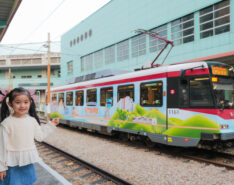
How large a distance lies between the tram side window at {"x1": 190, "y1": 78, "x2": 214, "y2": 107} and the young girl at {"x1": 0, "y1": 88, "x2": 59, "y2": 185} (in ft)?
17.7

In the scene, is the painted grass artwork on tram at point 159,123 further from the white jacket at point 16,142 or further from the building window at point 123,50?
the building window at point 123,50

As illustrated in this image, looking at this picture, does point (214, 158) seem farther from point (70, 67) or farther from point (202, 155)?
point (70, 67)

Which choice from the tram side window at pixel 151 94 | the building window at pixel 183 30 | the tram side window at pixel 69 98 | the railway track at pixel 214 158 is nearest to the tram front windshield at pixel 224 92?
the railway track at pixel 214 158

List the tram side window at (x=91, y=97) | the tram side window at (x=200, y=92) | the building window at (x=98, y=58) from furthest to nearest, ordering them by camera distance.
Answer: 1. the building window at (x=98, y=58)
2. the tram side window at (x=91, y=97)
3. the tram side window at (x=200, y=92)

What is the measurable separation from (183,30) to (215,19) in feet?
8.06

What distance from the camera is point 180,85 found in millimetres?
7383

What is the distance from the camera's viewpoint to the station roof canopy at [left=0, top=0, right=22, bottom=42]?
712 cm

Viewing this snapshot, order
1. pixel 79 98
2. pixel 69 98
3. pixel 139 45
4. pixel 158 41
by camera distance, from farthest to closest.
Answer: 1. pixel 139 45
2. pixel 158 41
3. pixel 69 98
4. pixel 79 98

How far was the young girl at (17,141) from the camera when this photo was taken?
2.67m

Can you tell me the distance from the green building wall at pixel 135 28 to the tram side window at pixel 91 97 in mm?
4535

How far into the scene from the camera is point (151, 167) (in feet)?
21.4

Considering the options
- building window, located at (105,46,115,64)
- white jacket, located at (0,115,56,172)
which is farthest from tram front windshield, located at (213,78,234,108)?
building window, located at (105,46,115,64)

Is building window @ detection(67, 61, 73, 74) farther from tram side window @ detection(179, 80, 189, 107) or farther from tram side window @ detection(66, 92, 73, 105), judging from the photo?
tram side window @ detection(179, 80, 189, 107)

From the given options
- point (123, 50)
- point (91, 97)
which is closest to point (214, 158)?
point (91, 97)
